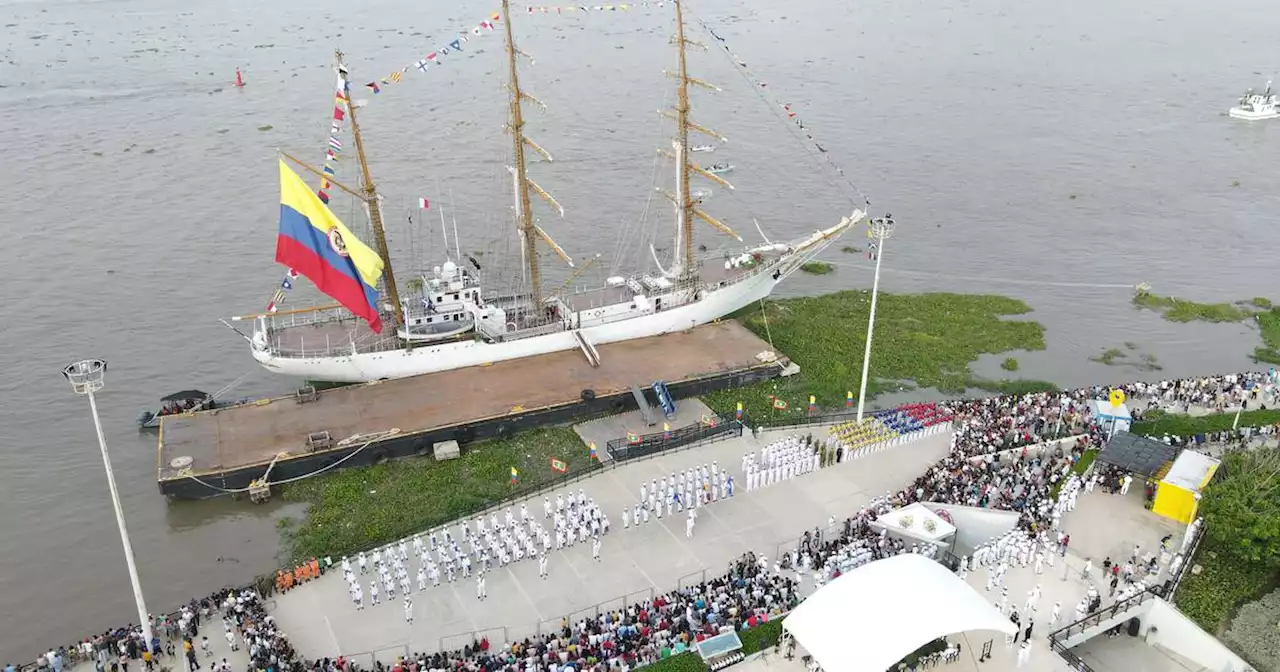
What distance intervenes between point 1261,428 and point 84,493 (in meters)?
47.7

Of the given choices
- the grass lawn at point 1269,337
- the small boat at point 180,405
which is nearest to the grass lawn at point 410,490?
the small boat at point 180,405

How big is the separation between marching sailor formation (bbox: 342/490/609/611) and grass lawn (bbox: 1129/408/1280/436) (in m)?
22.6

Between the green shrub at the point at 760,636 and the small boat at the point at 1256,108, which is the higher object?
the small boat at the point at 1256,108

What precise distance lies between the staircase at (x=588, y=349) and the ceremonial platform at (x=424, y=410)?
423mm

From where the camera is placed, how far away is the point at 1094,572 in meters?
29.5

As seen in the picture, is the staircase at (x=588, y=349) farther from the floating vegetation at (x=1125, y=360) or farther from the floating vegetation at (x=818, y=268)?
the floating vegetation at (x=1125, y=360)

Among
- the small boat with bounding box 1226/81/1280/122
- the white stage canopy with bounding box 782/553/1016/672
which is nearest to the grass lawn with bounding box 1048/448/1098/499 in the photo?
the white stage canopy with bounding box 782/553/1016/672

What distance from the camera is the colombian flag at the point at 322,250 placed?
35.9 metres

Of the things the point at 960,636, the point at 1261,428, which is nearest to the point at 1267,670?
the point at 960,636

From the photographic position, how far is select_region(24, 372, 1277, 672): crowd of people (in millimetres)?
25859

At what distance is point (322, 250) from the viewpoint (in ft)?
120

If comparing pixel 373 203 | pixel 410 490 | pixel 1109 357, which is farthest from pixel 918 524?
pixel 373 203

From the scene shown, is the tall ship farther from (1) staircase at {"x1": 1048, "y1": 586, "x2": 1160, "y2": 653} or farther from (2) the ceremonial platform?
(1) staircase at {"x1": 1048, "y1": 586, "x2": 1160, "y2": 653}

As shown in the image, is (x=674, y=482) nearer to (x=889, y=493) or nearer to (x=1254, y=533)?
(x=889, y=493)
